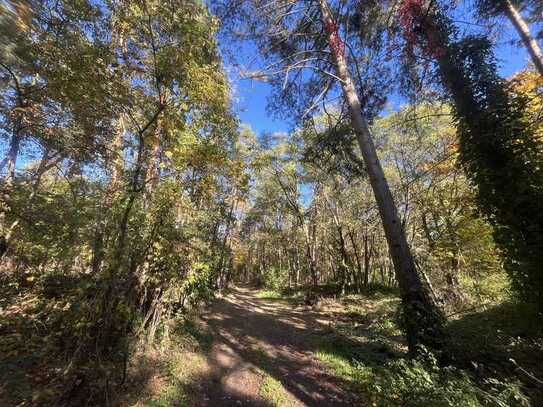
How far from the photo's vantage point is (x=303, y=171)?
15281 millimetres

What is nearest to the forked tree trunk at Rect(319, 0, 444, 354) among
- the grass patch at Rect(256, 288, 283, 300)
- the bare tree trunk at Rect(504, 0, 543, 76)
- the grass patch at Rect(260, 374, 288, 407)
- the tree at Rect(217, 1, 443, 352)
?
the tree at Rect(217, 1, 443, 352)

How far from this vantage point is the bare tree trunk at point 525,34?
597cm

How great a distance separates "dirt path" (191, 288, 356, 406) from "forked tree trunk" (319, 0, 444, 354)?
1580 millimetres

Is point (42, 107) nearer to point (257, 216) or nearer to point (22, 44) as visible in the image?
point (22, 44)

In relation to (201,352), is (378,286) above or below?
above

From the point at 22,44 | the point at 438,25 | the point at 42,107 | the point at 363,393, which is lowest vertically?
the point at 363,393

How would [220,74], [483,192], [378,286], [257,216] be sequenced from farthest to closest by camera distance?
1. [257,216]
2. [378,286]
3. [220,74]
4. [483,192]

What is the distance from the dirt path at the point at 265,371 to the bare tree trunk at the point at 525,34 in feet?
29.4

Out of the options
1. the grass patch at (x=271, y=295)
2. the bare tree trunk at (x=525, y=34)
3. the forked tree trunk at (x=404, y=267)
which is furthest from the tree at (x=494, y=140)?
the grass patch at (x=271, y=295)

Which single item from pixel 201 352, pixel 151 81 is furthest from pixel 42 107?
pixel 201 352

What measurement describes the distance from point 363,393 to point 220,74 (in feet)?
20.6

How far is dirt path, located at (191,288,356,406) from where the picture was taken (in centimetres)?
378

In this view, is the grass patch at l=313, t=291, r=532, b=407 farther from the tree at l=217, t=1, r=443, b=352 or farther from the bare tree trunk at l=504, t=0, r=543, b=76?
the bare tree trunk at l=504, t=0, r=543, b=76

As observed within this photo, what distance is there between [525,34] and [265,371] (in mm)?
10081
